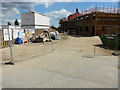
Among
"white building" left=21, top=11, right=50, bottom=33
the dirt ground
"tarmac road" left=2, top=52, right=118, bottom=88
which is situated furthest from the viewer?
"white building" left=21, top=11, right=50, bottom=33

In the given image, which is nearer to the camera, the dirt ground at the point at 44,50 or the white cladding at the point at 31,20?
the dirt ground at the point at 44,50

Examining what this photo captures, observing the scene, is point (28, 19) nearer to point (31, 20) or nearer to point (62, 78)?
point (31, 20)

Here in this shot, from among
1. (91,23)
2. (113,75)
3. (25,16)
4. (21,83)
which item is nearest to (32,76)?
(21,83)

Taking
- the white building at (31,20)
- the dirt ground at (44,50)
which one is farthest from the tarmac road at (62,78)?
the white building at (31,20)

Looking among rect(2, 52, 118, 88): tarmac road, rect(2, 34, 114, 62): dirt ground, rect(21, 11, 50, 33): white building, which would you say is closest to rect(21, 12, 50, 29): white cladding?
rect(21, 11, 50, 33): white building

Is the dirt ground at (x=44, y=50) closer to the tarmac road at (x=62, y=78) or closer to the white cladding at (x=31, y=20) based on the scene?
the tarmac road at (x=62, y=78)

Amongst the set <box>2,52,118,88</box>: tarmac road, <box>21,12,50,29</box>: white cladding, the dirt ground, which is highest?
<box>21,12,50,29</box>: white cladding

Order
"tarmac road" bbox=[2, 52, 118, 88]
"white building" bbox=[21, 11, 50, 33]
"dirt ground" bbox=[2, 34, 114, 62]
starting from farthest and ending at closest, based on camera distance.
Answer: "white building" bbox=[21, 11, 50, 33], "dirt ground" bbox=[2, 34, 114, 62], "tarmac road" bbox=[2, 52, 118, 88]

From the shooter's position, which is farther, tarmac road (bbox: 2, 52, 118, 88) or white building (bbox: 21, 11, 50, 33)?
white building (bbox: 21, 11, 50, 33)

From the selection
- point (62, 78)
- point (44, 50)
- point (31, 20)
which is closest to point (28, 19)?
point (31, 20)

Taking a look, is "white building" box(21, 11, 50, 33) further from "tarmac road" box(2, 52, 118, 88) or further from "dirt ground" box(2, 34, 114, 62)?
"tarmac road" box(2, 52, 118, 88)

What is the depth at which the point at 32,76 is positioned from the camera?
16.5 feet

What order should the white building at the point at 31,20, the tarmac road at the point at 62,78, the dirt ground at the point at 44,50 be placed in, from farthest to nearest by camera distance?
1. the white building at the point at 31,20
2. the dirt ground at the point at 44,50
3. the tarmac road at the point at 62,78

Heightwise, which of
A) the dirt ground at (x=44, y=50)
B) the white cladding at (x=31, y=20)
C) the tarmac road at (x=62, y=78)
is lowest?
the tarmac road at (x=62, y=78)
